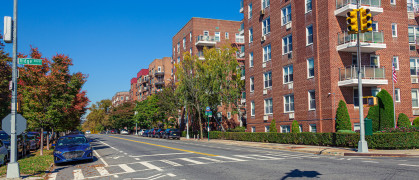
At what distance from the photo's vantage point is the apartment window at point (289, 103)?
32.6 m

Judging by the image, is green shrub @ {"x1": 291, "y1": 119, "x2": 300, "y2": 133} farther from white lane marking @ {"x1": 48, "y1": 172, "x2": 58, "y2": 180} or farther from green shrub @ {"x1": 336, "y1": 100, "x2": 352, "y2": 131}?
white lane marking @ {"x1": 48, "y1": 172, "x2": 58, "y2": 180}

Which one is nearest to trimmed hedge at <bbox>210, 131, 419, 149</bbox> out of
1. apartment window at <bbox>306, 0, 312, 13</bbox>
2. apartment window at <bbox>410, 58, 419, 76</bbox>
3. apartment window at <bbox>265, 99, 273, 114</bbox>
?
apartment window at <bbox>265, 99, 273, 114</bbox>

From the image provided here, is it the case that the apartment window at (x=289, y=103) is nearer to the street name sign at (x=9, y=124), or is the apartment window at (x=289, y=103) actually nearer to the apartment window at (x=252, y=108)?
the apartment window at (x=252, y=108)

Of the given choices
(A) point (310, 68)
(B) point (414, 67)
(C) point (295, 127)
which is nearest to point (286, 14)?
(A) point (310, 68)

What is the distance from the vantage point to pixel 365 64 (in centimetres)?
2922

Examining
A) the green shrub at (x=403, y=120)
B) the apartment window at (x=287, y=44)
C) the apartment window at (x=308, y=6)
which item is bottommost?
the green shrub at (x=403, y=120)

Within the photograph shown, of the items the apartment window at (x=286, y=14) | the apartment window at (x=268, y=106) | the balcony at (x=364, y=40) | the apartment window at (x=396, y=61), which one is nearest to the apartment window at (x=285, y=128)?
the apartment window at (x=268, y=106)

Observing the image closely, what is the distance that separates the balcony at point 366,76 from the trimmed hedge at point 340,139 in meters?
5.08

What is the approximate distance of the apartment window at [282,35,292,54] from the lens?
1302 inches

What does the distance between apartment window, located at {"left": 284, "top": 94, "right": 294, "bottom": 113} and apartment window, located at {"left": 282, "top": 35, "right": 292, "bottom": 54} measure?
423 cm

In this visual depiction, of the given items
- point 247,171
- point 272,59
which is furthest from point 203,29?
point 247,171

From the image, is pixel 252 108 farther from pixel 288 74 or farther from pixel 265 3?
pixel 265 3

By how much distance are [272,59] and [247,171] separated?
2489 cm

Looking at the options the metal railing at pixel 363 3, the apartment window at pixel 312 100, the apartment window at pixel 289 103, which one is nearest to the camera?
the metal railing at pixel 363 3
